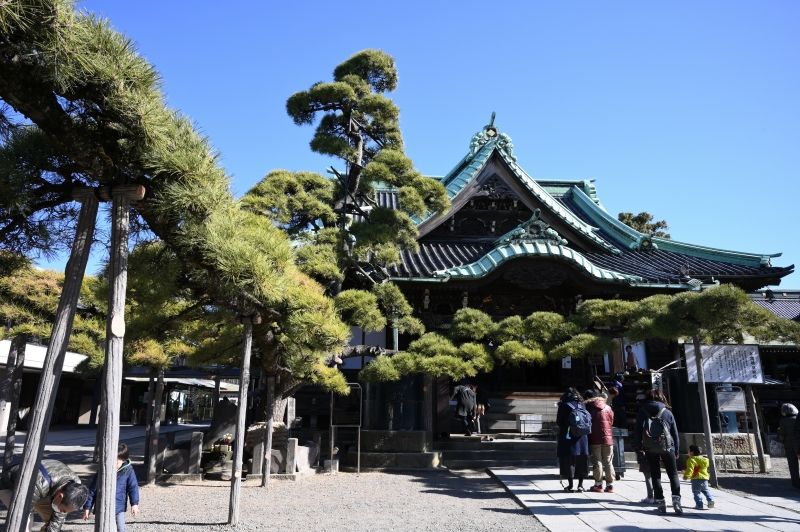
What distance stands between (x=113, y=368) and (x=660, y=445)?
7.29 meters

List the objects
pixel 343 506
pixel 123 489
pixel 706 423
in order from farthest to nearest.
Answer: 1. pixel 706 423
2. pixel 343 506
3. pixel 123 489

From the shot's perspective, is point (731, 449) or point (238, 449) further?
point (731, 449)

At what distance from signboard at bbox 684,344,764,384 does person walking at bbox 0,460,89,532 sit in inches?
460

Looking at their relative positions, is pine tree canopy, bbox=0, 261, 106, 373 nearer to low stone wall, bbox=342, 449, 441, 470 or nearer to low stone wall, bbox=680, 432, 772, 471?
low stone wall, bbox=342, 449, 441, 470

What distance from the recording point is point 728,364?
39.4 ft

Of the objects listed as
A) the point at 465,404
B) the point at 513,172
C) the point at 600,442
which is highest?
the point at 513,172

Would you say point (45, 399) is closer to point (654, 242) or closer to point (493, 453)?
point (493, 453)

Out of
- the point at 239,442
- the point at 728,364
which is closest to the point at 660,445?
the point at 728,364

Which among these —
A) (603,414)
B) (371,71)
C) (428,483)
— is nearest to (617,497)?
(603,414)

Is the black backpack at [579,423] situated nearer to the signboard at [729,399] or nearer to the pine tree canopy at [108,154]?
the signboard at [729,399]

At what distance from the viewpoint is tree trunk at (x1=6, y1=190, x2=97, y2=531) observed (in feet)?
13.5

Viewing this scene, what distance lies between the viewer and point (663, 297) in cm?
1104

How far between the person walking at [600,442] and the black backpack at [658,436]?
4.60ft

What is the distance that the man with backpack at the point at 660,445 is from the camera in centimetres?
763
